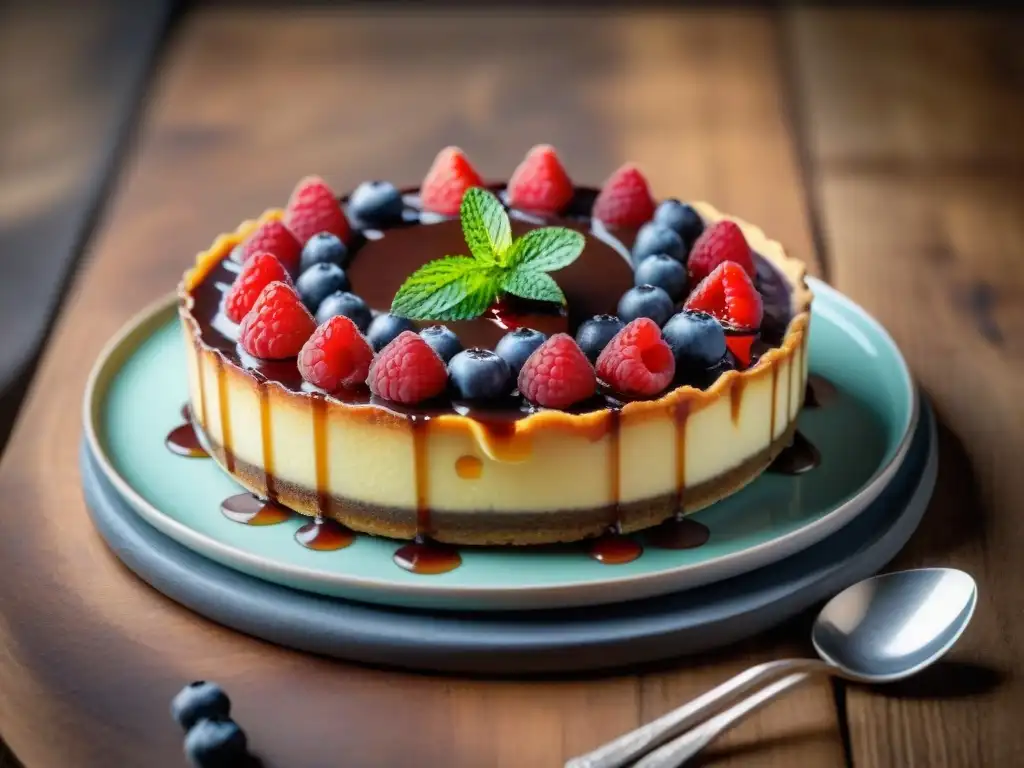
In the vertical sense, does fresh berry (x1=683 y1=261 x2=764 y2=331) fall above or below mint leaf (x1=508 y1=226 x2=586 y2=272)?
below

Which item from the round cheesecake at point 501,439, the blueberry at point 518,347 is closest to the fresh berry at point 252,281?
the round cheesecake at point 501,439

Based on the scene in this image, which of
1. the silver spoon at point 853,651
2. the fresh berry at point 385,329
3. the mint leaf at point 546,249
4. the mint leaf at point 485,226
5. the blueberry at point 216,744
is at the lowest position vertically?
the silver spoon at point 853,651

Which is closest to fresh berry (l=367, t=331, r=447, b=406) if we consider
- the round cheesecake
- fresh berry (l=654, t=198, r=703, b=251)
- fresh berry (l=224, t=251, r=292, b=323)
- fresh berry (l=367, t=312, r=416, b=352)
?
the round cheesecake

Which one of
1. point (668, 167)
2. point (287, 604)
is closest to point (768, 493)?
point (287, 604)

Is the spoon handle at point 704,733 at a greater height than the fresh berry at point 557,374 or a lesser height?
lesser

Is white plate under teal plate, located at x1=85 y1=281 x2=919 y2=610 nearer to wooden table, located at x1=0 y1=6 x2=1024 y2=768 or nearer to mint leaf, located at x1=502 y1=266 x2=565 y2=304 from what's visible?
wooden table, located at x1=0 y1=6 x2=1024 y2=768

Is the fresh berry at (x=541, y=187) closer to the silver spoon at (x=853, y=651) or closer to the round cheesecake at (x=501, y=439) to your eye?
the round cheesecake at (x=501, y=439)
